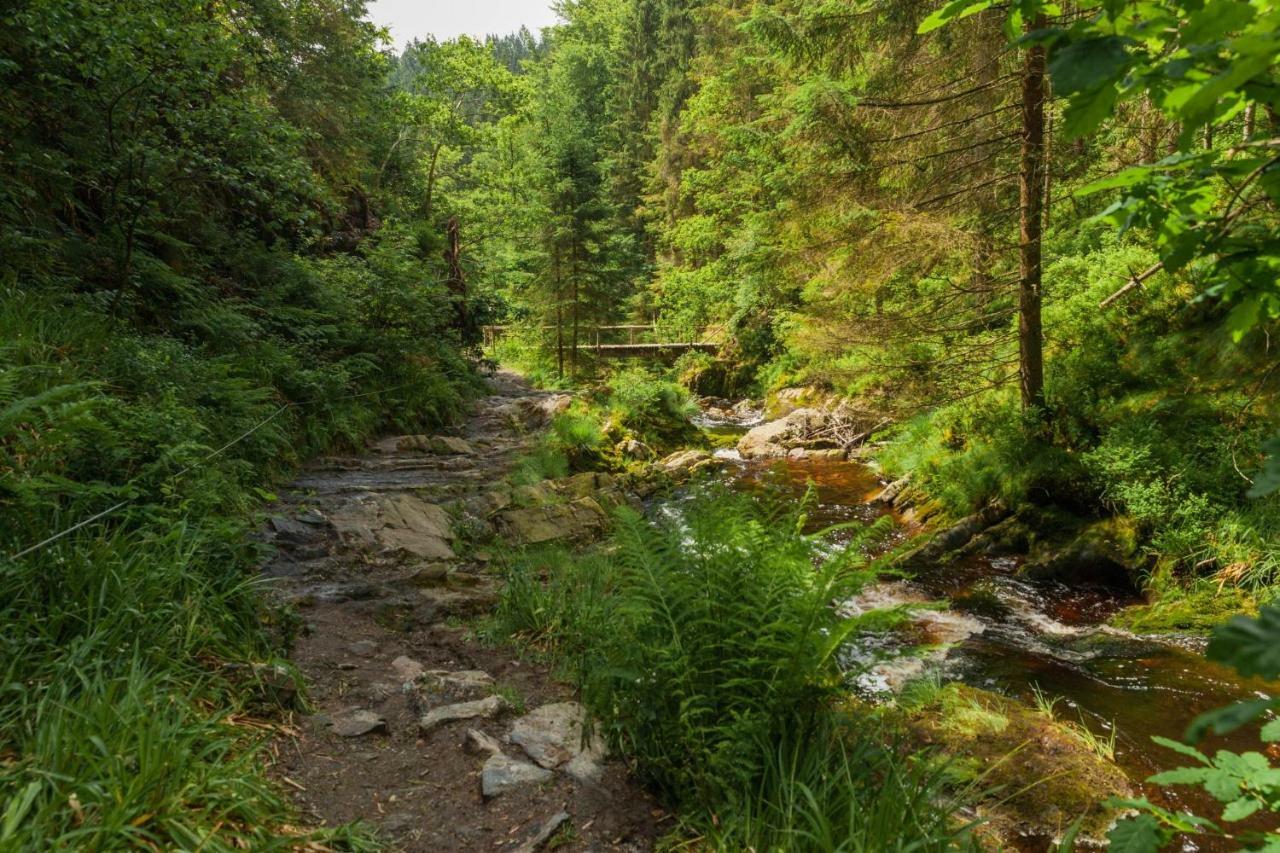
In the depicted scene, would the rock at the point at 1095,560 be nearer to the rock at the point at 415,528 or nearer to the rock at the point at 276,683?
the rock at the point at 415,528

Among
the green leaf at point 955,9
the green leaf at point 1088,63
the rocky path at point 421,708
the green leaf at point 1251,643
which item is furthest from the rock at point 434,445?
the green leaf at point 1251,643

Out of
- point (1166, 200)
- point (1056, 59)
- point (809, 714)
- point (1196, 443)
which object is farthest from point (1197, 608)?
point (1056, 59)

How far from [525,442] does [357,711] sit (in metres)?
8.77

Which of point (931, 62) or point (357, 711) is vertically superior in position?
point (931, 62)

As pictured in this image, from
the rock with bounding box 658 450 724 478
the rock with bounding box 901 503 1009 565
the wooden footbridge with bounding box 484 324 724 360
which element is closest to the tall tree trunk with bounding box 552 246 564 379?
the wooden footbridge with bounding box 484 324 724 360

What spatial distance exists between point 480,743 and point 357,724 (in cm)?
63

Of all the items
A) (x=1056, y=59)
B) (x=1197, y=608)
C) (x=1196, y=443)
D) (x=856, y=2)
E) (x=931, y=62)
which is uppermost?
(x=856, y=2)

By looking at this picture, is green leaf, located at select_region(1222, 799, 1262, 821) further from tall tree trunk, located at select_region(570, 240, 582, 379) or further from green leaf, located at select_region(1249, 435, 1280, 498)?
tall tree trunk, located at select_region(570, 240, 582, 379)

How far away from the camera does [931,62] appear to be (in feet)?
27.8

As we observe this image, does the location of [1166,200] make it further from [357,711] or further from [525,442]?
[525,442]

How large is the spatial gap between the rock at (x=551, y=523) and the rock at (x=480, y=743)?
3.74m

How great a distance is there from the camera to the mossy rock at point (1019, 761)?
331 cm

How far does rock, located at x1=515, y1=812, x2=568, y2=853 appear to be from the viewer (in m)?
2.57

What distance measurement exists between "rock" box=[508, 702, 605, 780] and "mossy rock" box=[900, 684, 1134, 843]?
5.46 feet
